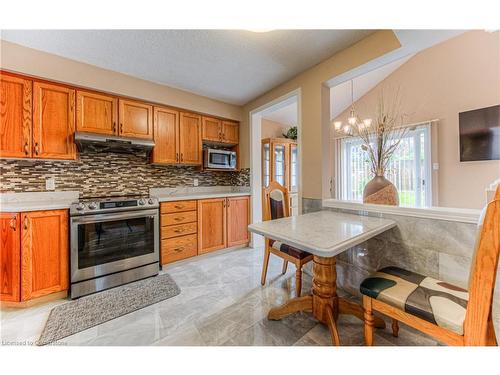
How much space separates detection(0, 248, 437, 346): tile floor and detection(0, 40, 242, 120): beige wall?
2.12 metres

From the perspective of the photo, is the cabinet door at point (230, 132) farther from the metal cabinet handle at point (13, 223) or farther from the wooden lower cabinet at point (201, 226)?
the metal cabinet handle at point (13, 223)

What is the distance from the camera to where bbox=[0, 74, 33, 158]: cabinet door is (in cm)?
178

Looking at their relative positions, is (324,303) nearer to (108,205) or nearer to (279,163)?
(108,205)

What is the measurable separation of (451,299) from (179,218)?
243 centimetres

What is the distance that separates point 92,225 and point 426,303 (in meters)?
2.55

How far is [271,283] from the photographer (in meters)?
2.07

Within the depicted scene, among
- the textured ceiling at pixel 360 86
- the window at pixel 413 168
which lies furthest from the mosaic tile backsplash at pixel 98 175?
the window at pixel 413 168

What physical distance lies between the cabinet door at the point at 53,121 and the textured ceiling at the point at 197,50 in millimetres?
366

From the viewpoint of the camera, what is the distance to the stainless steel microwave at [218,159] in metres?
3.00

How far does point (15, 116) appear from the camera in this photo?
1.83 meters
